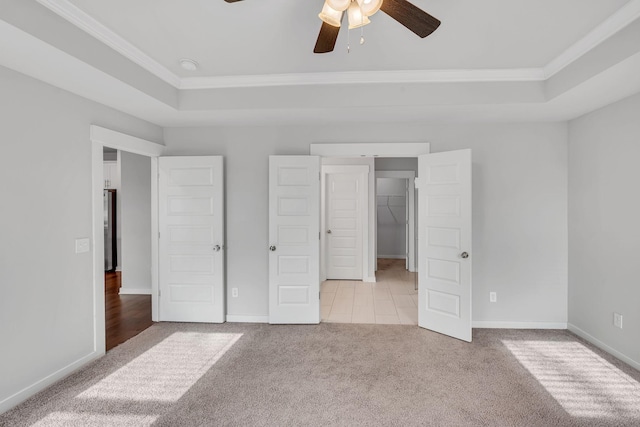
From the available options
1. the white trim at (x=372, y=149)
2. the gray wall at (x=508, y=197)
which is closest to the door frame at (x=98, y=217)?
the gray wall at (x=508, y=197)

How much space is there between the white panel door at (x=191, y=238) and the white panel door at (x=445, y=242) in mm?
2298

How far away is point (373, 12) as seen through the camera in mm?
1578

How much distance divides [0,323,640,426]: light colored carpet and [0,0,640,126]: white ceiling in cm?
229

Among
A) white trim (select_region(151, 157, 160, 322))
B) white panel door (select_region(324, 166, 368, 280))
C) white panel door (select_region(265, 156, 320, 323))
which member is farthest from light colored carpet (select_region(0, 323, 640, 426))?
white panel door (select_region(324, 166, 368, 280))

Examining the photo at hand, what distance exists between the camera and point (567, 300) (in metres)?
3.59

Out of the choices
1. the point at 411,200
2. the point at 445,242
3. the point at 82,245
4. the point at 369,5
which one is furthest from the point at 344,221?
the point at 369,5

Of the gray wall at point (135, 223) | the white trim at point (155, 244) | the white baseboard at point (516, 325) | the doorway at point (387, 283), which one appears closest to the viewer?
the white baseboard at point (516, 325)

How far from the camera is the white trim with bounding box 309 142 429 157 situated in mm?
3703

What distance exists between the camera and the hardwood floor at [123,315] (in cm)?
351

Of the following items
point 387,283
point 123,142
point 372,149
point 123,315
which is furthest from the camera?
point 387,283

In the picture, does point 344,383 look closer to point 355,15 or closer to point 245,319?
point 245,319

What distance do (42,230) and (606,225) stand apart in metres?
4.73

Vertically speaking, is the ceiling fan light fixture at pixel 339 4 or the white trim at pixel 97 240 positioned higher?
the ceiling fan light fixture at pixel 339 4

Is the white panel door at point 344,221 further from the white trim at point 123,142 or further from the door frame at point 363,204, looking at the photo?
the white trim at point 123,142
